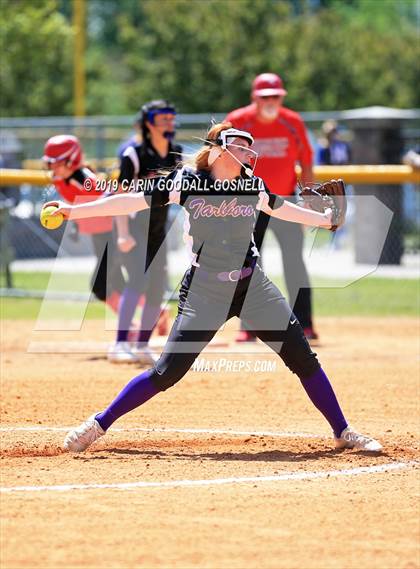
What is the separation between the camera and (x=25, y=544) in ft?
17.5

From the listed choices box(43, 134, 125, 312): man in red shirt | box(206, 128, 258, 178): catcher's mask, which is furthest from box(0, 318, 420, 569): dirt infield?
box(206, 128, 258, 178): catcher's mask

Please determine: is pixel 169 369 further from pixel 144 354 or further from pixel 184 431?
pixel 144 354

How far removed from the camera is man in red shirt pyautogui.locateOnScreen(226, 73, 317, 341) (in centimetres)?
1202

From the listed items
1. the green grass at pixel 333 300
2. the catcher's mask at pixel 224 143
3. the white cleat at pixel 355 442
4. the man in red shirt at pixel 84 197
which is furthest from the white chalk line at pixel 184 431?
the green grass at pixel 333 300

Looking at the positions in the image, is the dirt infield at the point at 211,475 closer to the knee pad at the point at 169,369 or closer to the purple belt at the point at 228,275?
the knee pad at the point at 169,369

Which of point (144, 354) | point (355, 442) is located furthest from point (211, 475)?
point (144, 354)

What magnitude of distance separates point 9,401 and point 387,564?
4.86 metres

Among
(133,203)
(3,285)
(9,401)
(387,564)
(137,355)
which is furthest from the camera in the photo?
(3,285)

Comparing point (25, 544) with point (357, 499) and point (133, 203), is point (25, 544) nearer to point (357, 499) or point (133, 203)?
point (357, 499)

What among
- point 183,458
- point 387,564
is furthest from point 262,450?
point 387,564

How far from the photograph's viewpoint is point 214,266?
7289mm

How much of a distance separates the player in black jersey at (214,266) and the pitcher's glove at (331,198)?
0.27 metres

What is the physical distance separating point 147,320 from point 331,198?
3628 millimetres

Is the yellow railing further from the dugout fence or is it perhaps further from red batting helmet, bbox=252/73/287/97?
red batting helmet, bbox=252/73/287/97
